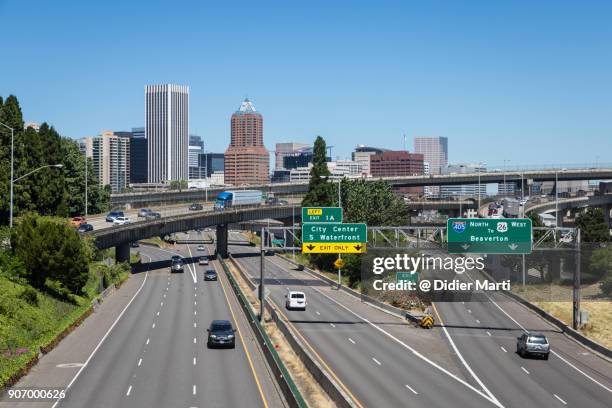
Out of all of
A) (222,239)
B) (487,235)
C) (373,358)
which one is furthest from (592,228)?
(373,358)

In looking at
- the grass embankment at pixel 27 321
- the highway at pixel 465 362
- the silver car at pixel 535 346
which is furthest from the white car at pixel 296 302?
the silver car at pixel 535 346

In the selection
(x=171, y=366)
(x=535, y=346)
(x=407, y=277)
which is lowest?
(x=535, y=346)

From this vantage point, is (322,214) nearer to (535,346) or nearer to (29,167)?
(535,346)

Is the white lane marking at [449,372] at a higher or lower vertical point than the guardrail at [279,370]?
lower

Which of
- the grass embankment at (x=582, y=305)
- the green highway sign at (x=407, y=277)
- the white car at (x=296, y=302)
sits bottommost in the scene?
the grass embankment at (x=582, y=305)

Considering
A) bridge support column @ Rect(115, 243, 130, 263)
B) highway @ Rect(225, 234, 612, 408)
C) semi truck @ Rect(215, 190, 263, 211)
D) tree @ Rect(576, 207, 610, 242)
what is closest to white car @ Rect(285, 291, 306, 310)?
highway @ Rect(225, 234, 612, 408)

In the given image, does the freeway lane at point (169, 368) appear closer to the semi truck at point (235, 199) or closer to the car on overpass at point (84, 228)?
the car on overpass at point (84, 228)
